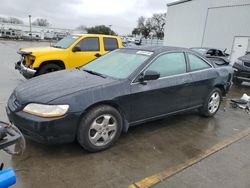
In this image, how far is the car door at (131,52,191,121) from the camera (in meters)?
3.55

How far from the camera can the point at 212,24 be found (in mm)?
18078

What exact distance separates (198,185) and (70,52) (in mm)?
5675

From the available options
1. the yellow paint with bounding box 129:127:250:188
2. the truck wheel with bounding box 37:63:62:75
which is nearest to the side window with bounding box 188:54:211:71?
the yellow paint with bounding box 129:127:250:188

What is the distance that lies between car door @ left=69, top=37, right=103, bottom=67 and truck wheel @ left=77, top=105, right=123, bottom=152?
13.7 feet

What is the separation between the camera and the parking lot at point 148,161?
266cm

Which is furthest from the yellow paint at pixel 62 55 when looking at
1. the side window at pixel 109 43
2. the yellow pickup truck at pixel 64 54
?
the side window at pixel 109 43

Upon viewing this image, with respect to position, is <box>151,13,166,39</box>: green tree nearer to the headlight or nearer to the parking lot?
the parking lot

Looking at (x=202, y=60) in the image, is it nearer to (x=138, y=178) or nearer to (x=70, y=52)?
(x=138, y=178)

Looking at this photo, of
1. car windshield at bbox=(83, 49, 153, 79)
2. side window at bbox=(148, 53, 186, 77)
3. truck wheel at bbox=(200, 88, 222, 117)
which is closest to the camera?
car windshield at bbox=(83, 49, 153, 79)

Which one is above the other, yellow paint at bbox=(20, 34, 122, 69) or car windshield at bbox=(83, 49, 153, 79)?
car windshield at bbox=(83, 49, 153, 79)

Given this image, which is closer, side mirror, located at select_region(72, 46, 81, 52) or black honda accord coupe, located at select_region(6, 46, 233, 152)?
black honda accord coupe, located at select_region(6, 46, 233, 152)

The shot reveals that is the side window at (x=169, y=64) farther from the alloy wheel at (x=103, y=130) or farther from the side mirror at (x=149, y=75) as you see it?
the alloy wheel at (x=103, y=130)

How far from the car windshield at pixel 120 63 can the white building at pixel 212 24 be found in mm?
14052

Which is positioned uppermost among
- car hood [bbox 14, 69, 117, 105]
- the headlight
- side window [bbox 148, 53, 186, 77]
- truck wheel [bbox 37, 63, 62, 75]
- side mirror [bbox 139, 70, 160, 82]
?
side window [bbox 148, 53, 186, 77]
